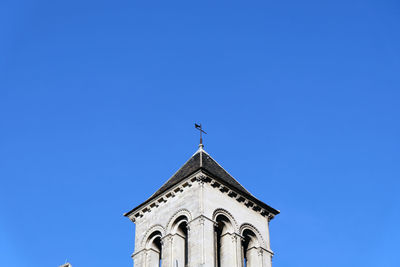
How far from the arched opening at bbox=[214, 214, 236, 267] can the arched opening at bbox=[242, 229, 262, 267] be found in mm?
753

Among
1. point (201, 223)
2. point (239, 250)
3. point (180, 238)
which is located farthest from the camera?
point (180, 238)

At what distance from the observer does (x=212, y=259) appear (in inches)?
1064

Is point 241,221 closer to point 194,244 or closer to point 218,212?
point 218,212

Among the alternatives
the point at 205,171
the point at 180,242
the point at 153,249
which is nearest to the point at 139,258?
the point at 153,249

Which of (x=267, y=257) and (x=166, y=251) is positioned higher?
(x=267, y=257)

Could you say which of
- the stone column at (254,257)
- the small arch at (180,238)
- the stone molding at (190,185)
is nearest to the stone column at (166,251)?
the small arch at (180,238)

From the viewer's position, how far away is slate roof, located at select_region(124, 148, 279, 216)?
29891 millimetres

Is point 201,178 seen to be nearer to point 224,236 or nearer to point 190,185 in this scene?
point 190,185

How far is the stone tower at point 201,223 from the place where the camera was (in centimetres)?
2809

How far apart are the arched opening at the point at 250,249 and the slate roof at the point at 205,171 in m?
1.76

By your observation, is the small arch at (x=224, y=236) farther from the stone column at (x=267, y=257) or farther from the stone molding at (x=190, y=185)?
the stone column at (x=267, y=257)

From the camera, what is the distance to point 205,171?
29125mm

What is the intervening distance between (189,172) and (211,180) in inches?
51.3

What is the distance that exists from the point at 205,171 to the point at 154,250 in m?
4.54
